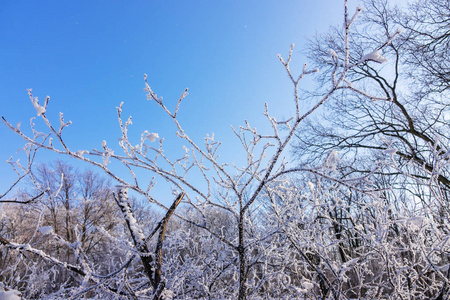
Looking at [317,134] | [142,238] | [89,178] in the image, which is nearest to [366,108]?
[317,134]

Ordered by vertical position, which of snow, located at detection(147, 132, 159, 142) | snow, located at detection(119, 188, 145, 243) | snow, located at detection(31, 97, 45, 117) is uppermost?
snow, located at detection(147, 132, 159, 142)

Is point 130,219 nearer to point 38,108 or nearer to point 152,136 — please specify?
point 152,136

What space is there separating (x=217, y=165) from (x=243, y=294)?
80 centimetres

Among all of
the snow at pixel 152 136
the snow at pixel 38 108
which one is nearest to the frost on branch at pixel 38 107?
the snow at pixel 38 108

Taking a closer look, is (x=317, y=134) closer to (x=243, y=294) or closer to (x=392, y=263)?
(x=392, y=263)

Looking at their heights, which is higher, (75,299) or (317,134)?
(317,134)

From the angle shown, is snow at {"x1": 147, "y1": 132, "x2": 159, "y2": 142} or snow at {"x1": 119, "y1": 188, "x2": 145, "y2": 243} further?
snow at {"x1": 147, "y1": 132, "x2": 159, "y2": 142}

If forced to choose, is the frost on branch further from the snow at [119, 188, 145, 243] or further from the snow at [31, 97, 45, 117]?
the snow at [119, 188, 145, 243]

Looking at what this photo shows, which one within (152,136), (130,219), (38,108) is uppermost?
(152,136)

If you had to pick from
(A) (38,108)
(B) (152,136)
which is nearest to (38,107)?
(A) (38,108)

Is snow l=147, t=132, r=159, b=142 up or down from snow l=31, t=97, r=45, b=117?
up

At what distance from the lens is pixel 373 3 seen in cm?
910

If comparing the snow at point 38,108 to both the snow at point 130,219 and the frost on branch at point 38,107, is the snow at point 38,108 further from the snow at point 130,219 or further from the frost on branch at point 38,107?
the snow at point 130,219

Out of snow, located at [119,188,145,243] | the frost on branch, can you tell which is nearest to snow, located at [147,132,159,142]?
snow, located at [119,188,145,243]
